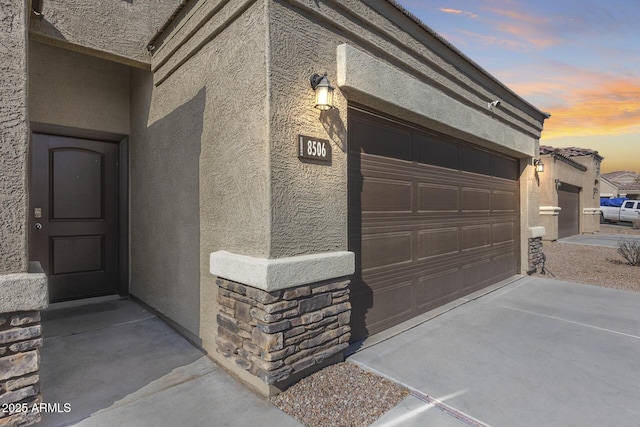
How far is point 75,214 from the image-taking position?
488 cm

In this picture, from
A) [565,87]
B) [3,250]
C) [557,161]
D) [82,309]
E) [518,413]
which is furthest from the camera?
[557,161]

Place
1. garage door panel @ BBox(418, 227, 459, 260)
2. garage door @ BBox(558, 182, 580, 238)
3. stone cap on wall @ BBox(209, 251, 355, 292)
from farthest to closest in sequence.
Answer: garage door @ BBox(558, 182, 580, 238) < garage door panel @ BBox(418, 227, 459, 260) < stone cap on wall @ BBox(209, 251, 355, 292)

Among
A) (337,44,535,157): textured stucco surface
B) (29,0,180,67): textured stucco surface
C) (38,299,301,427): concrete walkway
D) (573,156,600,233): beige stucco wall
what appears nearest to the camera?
(38,299,301,427): concrete walkway

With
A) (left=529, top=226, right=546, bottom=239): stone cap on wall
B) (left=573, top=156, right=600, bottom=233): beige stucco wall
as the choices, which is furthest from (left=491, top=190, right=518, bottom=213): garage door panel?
(left=573, top=156, right=600, bottom=233): beige stucco wall

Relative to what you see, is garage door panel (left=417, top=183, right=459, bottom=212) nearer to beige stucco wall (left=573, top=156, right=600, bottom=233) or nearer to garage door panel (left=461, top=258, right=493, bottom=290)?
garage door panel (left=461, top=258, right=493, bottom=290)

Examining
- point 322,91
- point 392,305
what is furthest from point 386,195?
point 322,91

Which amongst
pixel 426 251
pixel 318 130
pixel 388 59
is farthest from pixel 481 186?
pixel 318 130

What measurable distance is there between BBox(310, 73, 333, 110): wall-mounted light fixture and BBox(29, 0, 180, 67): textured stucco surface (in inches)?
93.6

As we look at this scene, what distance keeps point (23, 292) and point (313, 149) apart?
88.2 inches

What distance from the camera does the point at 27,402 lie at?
212cm

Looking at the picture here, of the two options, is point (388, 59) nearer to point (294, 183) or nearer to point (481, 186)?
point (294, 183)

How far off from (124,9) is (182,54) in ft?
3.93

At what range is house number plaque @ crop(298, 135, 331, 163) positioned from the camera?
2.86 metres

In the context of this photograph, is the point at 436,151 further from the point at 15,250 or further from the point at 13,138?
the point at 15,250
